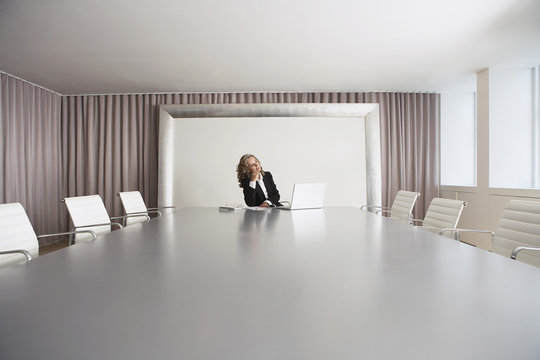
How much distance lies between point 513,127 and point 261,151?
3483 millimetres

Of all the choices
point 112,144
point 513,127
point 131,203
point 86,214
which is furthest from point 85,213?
point 513,127

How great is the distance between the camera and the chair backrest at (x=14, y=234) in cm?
173

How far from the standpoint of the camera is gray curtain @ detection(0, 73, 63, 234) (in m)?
4.60

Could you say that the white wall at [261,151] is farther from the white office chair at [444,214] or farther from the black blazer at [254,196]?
the white office chair at [444,214]

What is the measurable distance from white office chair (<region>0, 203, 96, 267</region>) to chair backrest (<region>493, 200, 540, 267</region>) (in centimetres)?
258

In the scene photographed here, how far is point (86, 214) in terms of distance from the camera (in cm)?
271

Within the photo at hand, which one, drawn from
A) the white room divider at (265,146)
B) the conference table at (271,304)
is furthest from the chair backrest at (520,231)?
the white room divider at (265,146)

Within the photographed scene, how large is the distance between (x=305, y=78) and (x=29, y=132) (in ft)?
13.5

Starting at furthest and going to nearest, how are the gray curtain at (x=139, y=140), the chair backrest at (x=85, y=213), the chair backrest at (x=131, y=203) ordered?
the gray curtain at (x=139, y=140)
the chair backrest at (x=131, y=203)
the chair backrest at (x=85, y=213)

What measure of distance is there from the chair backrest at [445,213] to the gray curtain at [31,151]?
17.0 ft

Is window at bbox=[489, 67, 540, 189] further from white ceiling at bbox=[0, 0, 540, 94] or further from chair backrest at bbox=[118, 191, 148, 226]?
chair backrest at bbox=[118, 191, 148, 226]

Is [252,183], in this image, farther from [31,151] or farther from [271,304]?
[31,151]

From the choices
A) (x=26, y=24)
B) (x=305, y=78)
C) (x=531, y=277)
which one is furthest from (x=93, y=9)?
(x=531, y=277)

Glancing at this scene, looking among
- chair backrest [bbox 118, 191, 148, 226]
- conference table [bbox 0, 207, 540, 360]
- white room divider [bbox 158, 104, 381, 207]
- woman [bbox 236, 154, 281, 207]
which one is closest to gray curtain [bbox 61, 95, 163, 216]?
white room divider [bbox 158, 104, 381, 207]
